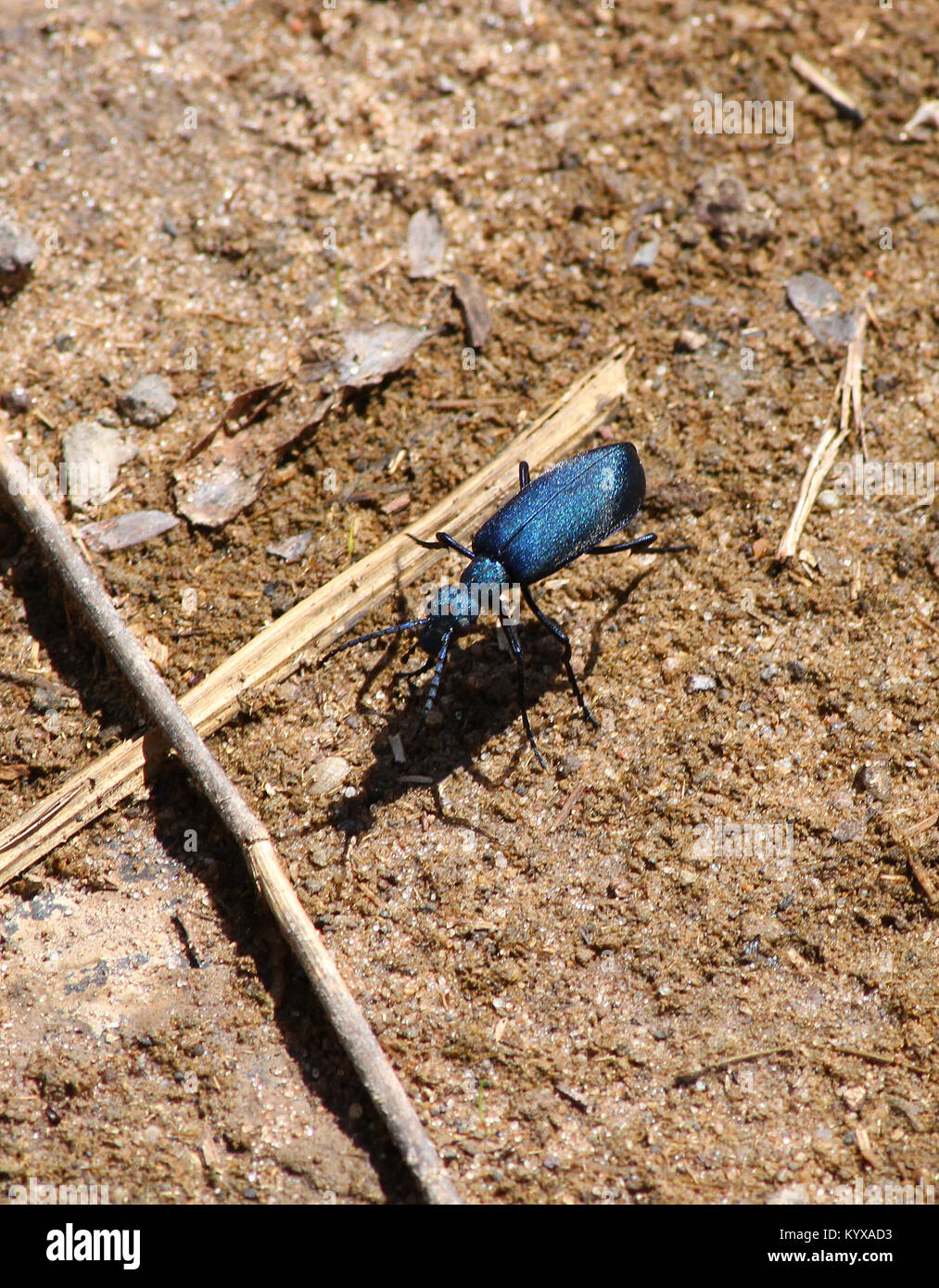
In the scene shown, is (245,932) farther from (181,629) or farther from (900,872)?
(900,872)

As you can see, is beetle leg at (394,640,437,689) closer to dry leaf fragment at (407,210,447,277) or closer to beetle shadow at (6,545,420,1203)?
beetle shadow at (6,545,420,1203)

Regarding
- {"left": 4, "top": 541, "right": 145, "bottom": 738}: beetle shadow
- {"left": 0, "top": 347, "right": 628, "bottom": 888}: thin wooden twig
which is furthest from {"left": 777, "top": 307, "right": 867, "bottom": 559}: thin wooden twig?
{"left": 4, "top": 541, "right": 145, "bottom": 738}: beetle shadow

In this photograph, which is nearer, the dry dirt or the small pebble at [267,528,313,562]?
the dry dirt

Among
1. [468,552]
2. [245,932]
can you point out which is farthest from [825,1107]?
[468,552]

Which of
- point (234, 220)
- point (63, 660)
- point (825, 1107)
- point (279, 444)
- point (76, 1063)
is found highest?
point (234, 220)

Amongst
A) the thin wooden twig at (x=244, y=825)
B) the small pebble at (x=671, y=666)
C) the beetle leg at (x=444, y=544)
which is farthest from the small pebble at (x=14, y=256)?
the small pebble at (x=671, y=666)

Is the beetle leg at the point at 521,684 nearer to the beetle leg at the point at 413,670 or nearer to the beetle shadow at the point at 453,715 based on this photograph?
the beetle shadow at the point at 453,715
